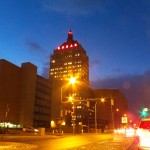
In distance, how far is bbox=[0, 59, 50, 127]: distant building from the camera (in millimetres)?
102812

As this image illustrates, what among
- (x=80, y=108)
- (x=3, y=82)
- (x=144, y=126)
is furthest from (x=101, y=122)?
(x=144, y=126)

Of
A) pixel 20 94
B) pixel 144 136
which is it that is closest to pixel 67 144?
pixel 144 136

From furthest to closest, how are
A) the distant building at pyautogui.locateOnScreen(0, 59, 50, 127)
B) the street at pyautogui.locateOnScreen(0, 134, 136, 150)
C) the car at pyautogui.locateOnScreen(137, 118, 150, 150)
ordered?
the distant building at pyautogui.locateOnScreen(0, 59, 50, 127) → the street at pyautogui.locateOnScreen(0, 134, 136, 150) → the car at pyautogui.locateOnScreen(137, 118, 150, 150)

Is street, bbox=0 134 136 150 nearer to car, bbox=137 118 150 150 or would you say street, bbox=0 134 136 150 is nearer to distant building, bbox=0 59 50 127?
car, bbox=137 118 150 150

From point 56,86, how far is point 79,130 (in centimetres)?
6247

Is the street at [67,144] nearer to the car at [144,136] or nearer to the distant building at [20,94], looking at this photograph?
the car at [144,136]

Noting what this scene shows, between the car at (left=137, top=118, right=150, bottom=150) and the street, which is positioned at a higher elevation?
the car at (left=137, top=118, right=150, bottom=150)

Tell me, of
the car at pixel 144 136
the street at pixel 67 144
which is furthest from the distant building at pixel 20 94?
the car at pixel 144 136

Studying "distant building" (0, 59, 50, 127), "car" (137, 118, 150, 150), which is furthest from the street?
"distant building" (0, 59, 50, 127)

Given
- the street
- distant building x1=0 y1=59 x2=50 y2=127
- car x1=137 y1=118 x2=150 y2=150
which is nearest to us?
car x1=137 y1=118 x2=150 y2=150

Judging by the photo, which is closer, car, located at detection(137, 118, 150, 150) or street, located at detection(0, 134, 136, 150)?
car, located at detection(137, 118, 150, 150)

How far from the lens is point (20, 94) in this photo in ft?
371

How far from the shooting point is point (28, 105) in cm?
11300

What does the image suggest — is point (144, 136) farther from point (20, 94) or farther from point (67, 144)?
point (20, 94)
